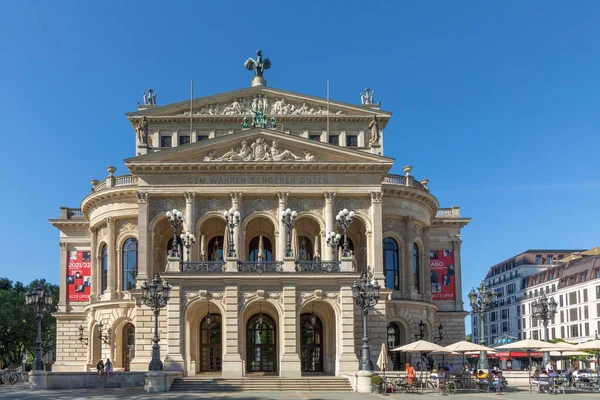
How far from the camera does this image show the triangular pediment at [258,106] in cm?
6328

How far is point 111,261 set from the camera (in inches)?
2468

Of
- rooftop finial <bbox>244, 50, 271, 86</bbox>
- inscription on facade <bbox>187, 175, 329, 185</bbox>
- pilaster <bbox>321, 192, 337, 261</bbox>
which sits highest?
rooftop finial <bbox>244, 50, 271, 86</bbox>

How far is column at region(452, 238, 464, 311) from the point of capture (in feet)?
223

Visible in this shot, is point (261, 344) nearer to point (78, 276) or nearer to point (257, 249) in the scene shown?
point (257, 249)

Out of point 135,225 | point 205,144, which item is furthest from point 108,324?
point 205,144

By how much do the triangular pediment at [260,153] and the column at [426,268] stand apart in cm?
1216

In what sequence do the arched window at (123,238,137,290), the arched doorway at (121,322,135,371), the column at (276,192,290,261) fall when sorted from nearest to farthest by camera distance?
the column at (276,192,290,261)
the arched doorway at (121,322,135,371)
the arched window at (123,238,137,290)

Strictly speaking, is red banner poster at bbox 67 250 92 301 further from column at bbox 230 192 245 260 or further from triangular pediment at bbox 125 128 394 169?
column at bbox 230 192 245 260

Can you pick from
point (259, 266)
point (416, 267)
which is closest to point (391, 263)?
point (416, 267)

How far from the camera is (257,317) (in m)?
51.6

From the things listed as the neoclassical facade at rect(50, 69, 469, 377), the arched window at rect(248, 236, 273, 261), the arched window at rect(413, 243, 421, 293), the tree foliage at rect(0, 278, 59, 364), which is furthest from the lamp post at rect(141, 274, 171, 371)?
the tree foliage at rect(0, 278, 59, 364)

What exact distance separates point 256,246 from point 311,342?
35.2 feet

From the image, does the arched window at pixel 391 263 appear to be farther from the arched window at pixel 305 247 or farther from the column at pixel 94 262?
the column at pixel 94 262

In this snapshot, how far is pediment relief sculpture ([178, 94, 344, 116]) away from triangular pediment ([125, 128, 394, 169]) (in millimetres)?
8255
